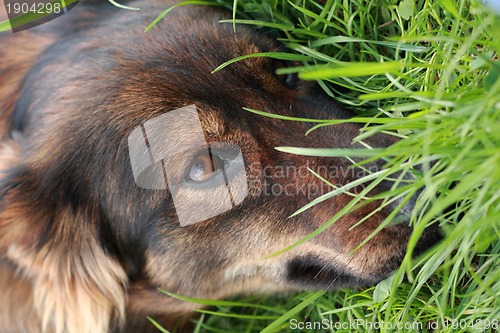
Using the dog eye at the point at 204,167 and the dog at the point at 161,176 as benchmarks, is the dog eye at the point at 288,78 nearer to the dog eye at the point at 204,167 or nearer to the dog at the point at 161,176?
the dog at the point at 161,176

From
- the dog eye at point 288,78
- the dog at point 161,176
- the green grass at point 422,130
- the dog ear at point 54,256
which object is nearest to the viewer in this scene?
the green grass at point 422,130

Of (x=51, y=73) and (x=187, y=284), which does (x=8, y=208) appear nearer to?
(x=51, y=73)

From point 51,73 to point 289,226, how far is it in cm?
102

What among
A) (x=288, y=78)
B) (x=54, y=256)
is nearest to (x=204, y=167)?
(x=288, y=78)

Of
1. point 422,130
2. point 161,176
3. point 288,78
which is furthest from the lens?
point 288,78

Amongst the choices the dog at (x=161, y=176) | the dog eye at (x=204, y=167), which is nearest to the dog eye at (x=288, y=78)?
the dog at (x=161, y=176)

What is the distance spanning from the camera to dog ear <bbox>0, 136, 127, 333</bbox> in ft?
6.36

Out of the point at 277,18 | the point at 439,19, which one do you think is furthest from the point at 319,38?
the point at 439,19

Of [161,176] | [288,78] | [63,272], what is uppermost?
[288,78]

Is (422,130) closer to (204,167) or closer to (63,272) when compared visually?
(204,167)

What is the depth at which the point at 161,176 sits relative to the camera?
1831 mm

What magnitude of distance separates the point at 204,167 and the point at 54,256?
65 centimetres

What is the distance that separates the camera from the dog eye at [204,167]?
1837 millimetres

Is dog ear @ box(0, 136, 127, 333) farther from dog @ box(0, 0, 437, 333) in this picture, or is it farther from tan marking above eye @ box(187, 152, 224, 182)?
tan marking above eye @ box(187, 152, 224, 182)
